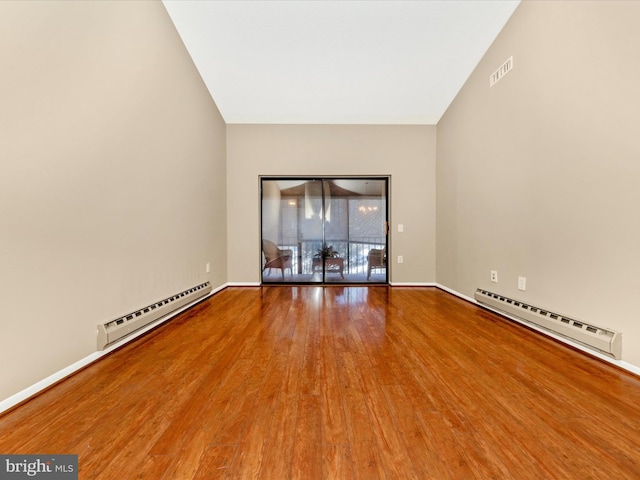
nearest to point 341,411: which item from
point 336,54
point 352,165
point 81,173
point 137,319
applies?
point 137,319

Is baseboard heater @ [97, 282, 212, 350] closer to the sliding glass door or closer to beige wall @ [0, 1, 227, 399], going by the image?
beige wall @ [0, 1, 227, 399]

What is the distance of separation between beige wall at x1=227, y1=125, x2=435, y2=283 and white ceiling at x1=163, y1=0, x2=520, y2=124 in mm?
210

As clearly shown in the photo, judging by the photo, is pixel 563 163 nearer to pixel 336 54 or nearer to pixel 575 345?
pixel 575 345

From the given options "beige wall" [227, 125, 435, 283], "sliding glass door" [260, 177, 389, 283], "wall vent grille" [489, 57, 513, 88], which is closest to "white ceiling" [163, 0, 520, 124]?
"beige wall" [227, 125, 435, 283]

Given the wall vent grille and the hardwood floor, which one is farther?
the wall vent grille

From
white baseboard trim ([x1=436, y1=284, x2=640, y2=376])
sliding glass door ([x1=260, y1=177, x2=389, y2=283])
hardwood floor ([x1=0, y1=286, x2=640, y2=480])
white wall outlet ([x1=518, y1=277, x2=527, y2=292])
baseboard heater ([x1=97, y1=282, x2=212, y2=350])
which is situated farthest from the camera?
sliding glass door ([x1=260, y1=177, x2=389, y2=283])

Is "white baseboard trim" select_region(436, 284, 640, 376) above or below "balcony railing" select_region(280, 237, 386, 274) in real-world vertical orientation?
below

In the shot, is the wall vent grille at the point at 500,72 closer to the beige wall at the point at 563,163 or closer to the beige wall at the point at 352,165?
the beige wall at the point at 563,163

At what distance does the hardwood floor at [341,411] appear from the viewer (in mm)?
992

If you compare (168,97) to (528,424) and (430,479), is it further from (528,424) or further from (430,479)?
(528,424)

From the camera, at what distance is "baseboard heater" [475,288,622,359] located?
1.72 meters

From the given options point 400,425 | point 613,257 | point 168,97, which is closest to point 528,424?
point 400,425

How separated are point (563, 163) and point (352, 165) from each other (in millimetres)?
2804

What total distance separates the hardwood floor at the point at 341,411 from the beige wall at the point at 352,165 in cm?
229
